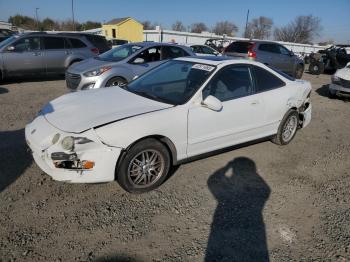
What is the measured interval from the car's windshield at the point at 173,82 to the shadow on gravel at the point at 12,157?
1806 millimetres

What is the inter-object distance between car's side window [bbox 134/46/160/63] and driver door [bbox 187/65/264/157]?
13.7 feet

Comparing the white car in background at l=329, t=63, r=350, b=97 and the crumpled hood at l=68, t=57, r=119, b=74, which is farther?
the white car in background at l=329, t=63, r=350, b=97

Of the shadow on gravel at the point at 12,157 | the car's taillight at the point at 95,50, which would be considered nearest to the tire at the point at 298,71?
the car's taillight at the point at 95,50

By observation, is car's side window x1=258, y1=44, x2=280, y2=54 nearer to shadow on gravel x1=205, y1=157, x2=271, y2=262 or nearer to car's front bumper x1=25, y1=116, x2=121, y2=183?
shadow on gravel x1=205, y1=157, x2=271, y2=262

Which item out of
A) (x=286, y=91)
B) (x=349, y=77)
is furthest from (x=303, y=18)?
(x=286, y=91)

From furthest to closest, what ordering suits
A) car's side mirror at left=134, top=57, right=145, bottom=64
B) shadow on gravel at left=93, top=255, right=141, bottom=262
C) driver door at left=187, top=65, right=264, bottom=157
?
car's side mirror at left=134, top=57, right=145, bottom=64 → driver door at left=187, top=65, right=264, bottom=157 → shadow on gravel at left=93, top=255, right=141, bottom=262

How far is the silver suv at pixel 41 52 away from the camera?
996cm

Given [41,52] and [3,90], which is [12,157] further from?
[41,52]

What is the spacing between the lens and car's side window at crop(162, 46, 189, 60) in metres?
8.45

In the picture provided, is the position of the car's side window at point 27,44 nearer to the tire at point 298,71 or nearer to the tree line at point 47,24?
the tire at point 298,71

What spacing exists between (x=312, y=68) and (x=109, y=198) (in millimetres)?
17421

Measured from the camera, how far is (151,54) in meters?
8.35

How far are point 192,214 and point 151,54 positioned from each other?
5.89 m

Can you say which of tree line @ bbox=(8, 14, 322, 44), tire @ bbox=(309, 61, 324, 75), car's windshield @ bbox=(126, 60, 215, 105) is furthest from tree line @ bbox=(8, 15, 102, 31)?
car's windshield @ bbox=(126, 60, 215, 105)
